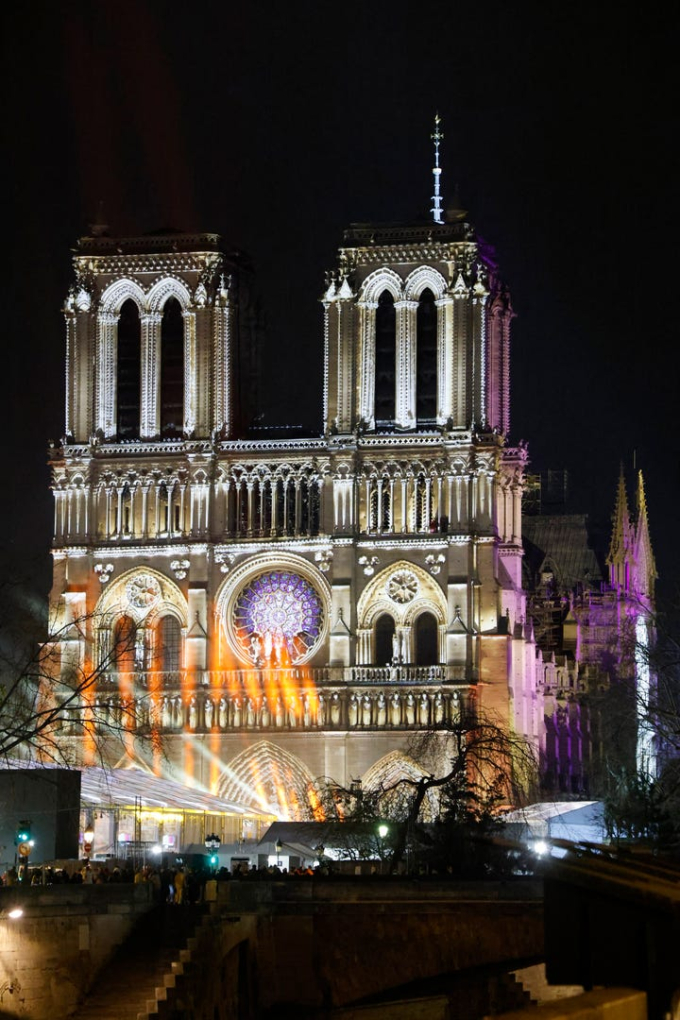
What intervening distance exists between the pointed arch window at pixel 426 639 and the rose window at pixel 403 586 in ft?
3.36

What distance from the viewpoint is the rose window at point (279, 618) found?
9488 cm

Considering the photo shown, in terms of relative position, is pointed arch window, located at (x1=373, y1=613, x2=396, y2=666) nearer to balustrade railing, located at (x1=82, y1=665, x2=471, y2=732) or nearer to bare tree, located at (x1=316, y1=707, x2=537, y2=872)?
balustrade railing, located at (x1=82, y1=665, x2=471, y2=732)

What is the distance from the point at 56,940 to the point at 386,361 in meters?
52.8

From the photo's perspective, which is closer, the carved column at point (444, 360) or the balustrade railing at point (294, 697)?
the balustrade railing at point (294, 697)

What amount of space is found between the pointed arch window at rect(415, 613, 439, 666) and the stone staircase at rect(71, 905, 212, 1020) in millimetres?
46328

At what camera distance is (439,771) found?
9044 cm

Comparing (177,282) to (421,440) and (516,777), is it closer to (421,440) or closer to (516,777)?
(421,440)

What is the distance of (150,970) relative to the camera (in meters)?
46.2

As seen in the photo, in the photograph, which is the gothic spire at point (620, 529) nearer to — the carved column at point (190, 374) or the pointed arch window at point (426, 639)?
the pointed arch window at point (426, 639)

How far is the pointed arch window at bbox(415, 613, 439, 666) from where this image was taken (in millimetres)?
94375

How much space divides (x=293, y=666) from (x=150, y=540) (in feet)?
24.4

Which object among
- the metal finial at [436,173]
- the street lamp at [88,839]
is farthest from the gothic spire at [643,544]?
the street lamp at [88,839]

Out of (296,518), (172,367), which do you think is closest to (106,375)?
(172,367)

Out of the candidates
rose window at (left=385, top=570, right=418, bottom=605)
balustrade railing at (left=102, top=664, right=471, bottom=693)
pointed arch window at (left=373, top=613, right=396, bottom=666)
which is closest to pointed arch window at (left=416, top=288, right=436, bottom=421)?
rose window at (left=385, top=570, right=418, bottom=605)
